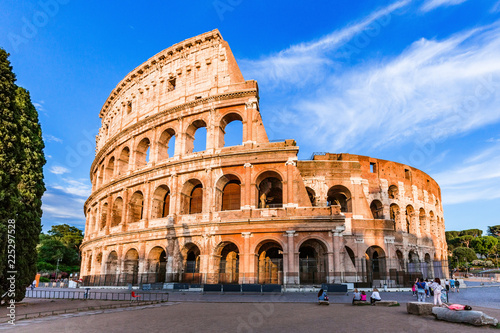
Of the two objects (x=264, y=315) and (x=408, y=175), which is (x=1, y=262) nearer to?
(x=264, y=315)

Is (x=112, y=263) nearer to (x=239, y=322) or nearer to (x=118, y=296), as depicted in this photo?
(x=118, y=296)

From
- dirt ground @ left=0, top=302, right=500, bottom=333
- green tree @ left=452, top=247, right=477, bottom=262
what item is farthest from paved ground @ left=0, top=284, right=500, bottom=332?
green tree @ left=452, top=247, right=477, bottom=262

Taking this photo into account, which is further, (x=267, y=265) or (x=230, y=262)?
(x=230, y=262)

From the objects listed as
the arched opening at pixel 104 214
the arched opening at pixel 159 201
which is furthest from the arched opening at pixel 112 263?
the arched opening at pixel 159 201

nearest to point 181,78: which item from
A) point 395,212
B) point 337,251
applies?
point 337,251

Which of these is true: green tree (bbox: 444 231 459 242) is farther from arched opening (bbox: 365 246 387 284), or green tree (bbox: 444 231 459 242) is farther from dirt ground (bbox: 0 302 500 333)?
dirt ground (bbox: 0 302 500 333)

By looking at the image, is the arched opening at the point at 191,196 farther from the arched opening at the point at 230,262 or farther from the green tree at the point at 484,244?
the green tree at the point at 484,244

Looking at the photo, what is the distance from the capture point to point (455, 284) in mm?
24703

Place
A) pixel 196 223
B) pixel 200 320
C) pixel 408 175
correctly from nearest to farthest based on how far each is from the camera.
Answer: pixel 200 320 < pixel 196 223 < pixel 408 175

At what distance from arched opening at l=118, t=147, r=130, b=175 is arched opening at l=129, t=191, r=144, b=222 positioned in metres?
3.98

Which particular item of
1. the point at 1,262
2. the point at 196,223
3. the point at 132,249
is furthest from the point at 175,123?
the point at 1,262

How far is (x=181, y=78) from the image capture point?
29406 millimetres

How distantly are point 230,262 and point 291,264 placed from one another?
5.83m

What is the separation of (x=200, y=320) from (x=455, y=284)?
2280cm
